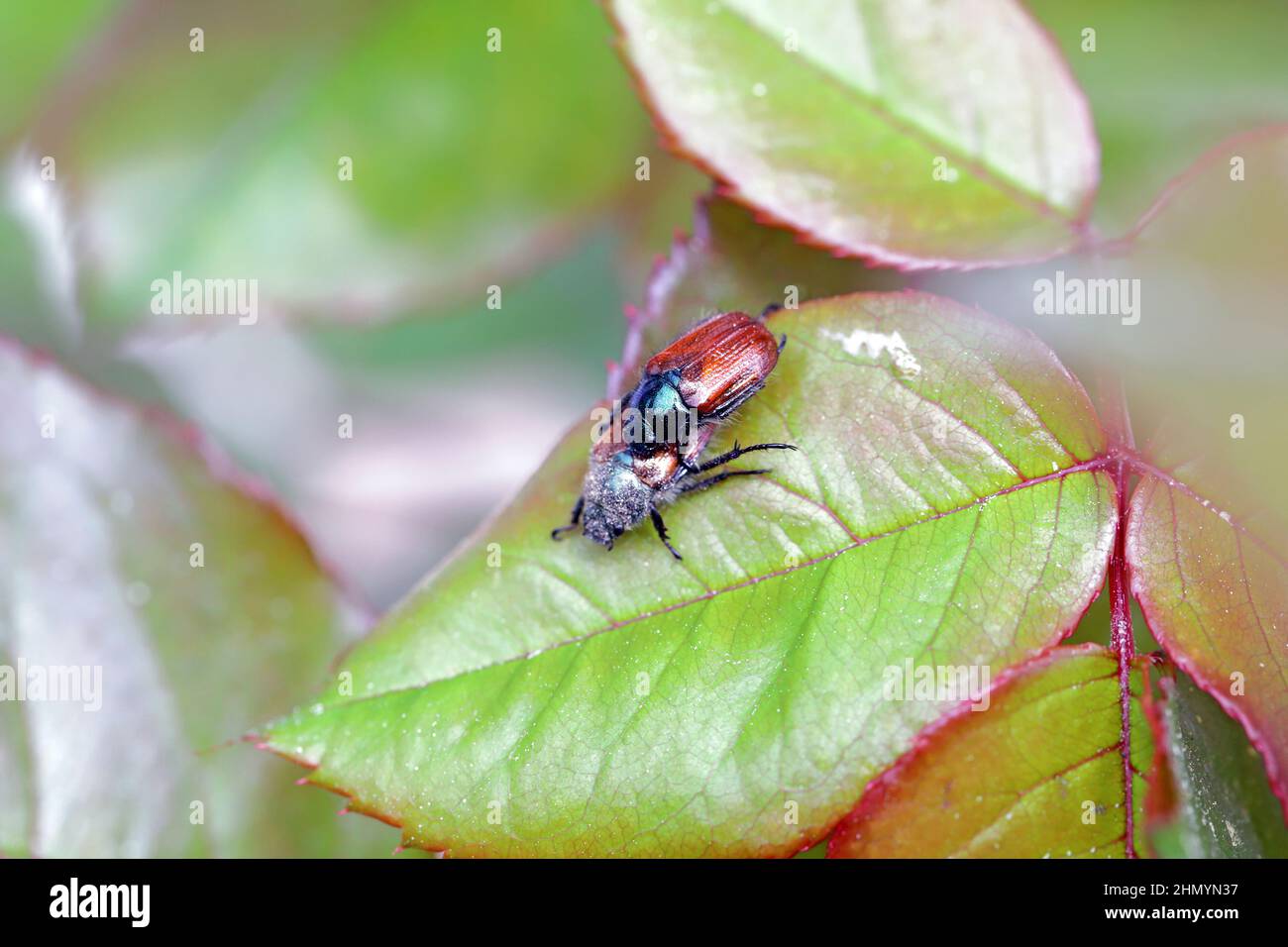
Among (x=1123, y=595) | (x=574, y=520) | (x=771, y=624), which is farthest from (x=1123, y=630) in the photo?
(x=574, y=520)

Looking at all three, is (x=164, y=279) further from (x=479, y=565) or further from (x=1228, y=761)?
(x=1228, y=761)

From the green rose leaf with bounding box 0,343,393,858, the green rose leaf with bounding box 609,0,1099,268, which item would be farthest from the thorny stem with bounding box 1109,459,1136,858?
the green rose leaf with bounding box 0,343,393,858

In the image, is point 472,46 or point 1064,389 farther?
point 472,46

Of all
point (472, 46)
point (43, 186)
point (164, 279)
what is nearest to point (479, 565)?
point (164, 279)

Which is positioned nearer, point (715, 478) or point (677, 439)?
point (715, 478)

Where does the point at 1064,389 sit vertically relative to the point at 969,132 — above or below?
below

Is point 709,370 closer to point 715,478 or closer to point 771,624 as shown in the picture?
point 715,478

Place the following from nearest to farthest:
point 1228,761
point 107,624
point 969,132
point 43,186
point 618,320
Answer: point 1228,761
point 969,132
point 107,624
point 43,186
point 618,320
